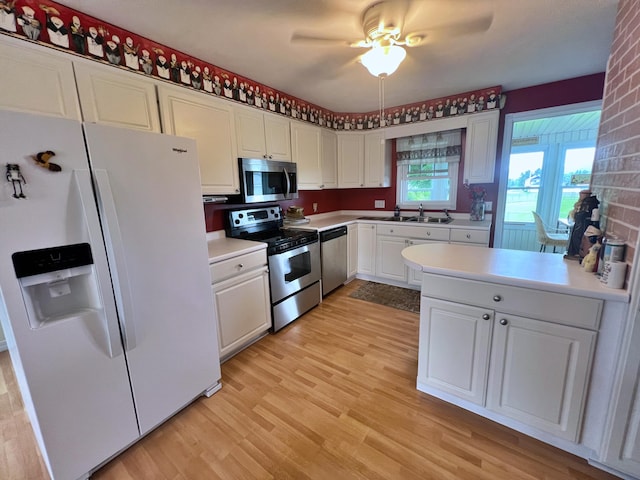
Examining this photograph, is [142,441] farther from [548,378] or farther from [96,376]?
[548,378]

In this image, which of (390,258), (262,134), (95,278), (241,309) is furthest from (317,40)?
(390,258)

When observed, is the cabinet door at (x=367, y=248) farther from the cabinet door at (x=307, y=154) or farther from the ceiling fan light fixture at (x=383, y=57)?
the ceiling fan light fixture at (x=383, y=57)

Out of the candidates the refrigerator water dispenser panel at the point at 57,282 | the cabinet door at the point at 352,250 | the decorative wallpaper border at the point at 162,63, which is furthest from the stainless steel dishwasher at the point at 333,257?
the refrigerator water dispenser panel at the point at 57,282

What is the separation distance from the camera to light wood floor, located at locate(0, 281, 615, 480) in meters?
1.32

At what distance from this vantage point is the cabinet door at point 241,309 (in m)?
2.05

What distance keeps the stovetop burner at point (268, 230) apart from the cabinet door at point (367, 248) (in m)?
1.03

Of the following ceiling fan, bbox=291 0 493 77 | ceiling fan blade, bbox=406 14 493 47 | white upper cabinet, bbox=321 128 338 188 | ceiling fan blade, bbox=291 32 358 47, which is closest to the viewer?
ceiling fan, bbox=291 0 493 77

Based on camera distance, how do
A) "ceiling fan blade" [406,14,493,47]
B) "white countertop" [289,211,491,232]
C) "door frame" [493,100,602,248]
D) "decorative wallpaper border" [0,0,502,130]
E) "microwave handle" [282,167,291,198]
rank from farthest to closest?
"white countertop" [289,211,491,232] → "microwave handle" [282,167,291,198] → "door frame" [493,100,602,248] → "ceiling fan blade" [406,14,493,47] → "decorative wallpaper border" [0,0,502,130]

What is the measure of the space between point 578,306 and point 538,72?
100 inches

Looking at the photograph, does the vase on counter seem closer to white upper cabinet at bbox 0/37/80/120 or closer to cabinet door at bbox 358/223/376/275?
cabinet door at bbox 358/223/376/275

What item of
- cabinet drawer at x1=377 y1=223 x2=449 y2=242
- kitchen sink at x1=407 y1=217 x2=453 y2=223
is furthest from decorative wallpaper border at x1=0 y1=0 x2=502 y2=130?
cabinet drawer at x1=377 y1=223 x2=449 y2=242

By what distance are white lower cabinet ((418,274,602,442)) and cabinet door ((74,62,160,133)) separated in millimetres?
2239

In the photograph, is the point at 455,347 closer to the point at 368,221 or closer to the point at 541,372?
the point at 541,372

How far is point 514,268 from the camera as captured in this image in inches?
58.7
